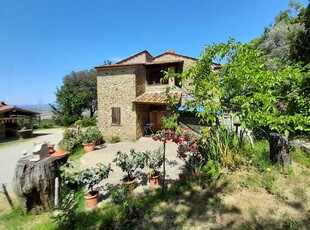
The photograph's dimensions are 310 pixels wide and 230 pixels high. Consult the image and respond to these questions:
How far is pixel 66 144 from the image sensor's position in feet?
40.8

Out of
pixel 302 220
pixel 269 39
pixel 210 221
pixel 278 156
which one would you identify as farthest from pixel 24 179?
pixel 269 39

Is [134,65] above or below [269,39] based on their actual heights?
below

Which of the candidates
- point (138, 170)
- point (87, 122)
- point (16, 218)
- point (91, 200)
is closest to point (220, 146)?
point (138, 170)

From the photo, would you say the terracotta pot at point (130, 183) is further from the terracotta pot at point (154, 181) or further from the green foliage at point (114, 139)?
the green foliage at point (114, 139)

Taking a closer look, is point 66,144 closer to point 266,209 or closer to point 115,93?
point 115,93

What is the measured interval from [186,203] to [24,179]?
4412 mm

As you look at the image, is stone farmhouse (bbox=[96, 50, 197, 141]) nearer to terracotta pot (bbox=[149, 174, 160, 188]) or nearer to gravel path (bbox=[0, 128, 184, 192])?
gravel path (bbox=[0, 128, 184, 192])

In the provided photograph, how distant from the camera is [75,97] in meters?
29.8

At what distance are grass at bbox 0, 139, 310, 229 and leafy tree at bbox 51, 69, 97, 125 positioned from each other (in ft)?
88.1

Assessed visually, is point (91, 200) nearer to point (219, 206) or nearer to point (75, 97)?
point (219, 206)

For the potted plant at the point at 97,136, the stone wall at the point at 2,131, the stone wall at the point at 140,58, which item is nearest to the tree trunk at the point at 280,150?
the potted plant at the point at 97,136

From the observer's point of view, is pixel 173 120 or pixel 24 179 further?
pixel 173 120

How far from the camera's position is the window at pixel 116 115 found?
14587 mm

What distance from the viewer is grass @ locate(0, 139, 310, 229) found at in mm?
3768
